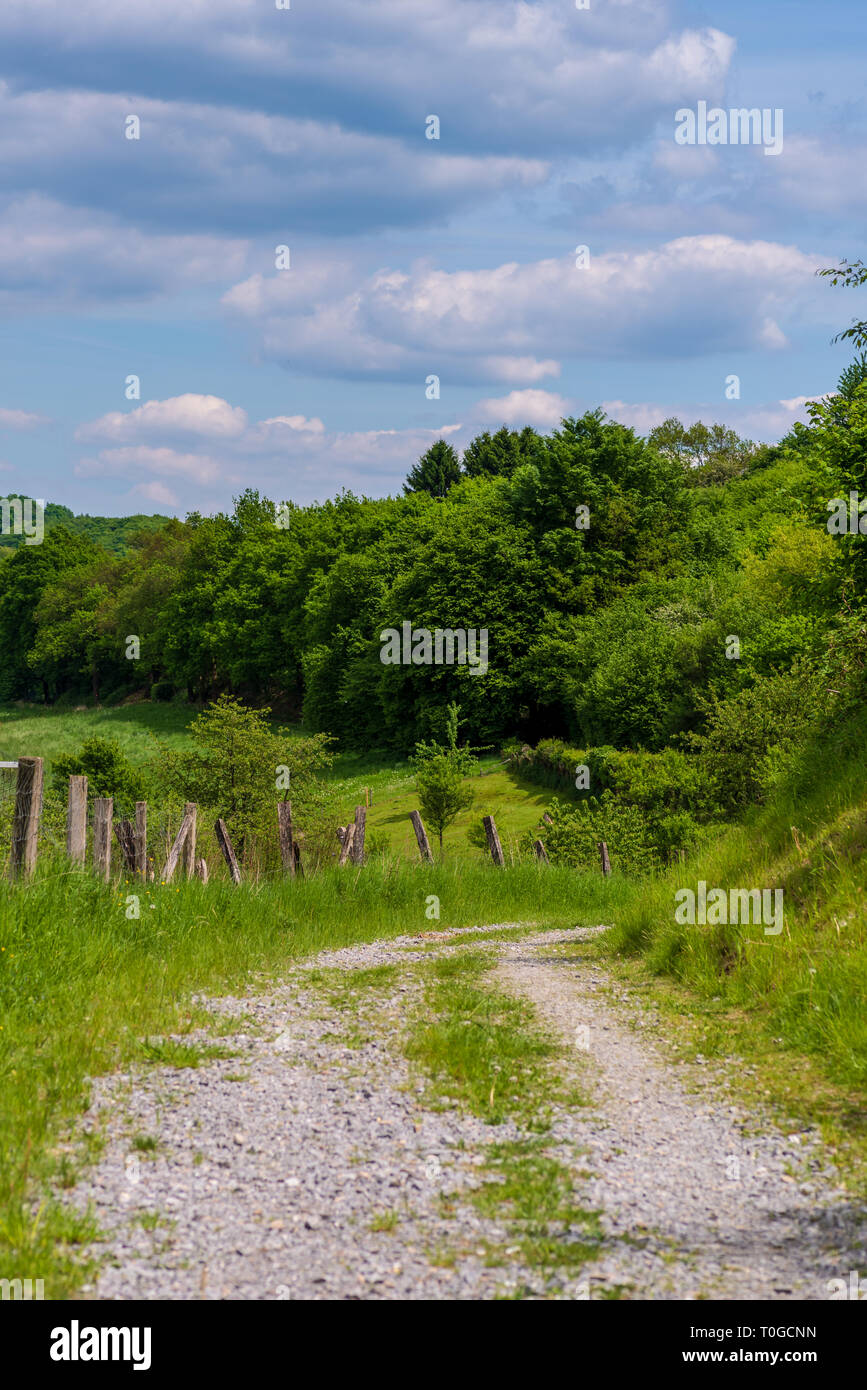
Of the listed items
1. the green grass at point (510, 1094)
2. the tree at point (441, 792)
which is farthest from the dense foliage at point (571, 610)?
the green grass at point (510, 1094)

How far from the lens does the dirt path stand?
451 cm

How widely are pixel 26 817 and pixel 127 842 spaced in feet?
12.7

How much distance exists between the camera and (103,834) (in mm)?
13578

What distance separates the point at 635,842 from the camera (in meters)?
30.8

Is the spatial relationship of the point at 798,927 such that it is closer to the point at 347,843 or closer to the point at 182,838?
the point at 182,838

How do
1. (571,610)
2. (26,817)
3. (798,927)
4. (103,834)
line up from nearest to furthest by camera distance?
(798,927)
(26,817)
(103,834)
(571,610)

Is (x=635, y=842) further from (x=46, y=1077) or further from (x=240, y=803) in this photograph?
(x=46, y=1077)

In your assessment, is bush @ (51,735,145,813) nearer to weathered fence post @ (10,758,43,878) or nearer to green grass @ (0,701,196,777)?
green grass @ (0,701,196,777)

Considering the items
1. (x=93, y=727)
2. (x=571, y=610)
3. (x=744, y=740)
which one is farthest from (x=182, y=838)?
(x=93, y=727)

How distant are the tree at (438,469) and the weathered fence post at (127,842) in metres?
111

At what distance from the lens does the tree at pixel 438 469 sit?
407ft

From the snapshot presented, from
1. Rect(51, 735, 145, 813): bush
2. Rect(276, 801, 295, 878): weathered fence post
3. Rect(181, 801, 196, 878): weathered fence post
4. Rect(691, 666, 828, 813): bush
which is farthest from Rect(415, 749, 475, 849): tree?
Rect(181, 801, 196, 878): weathered fence post

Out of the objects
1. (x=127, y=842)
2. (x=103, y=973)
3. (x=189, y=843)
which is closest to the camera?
(x=103, y=973)
